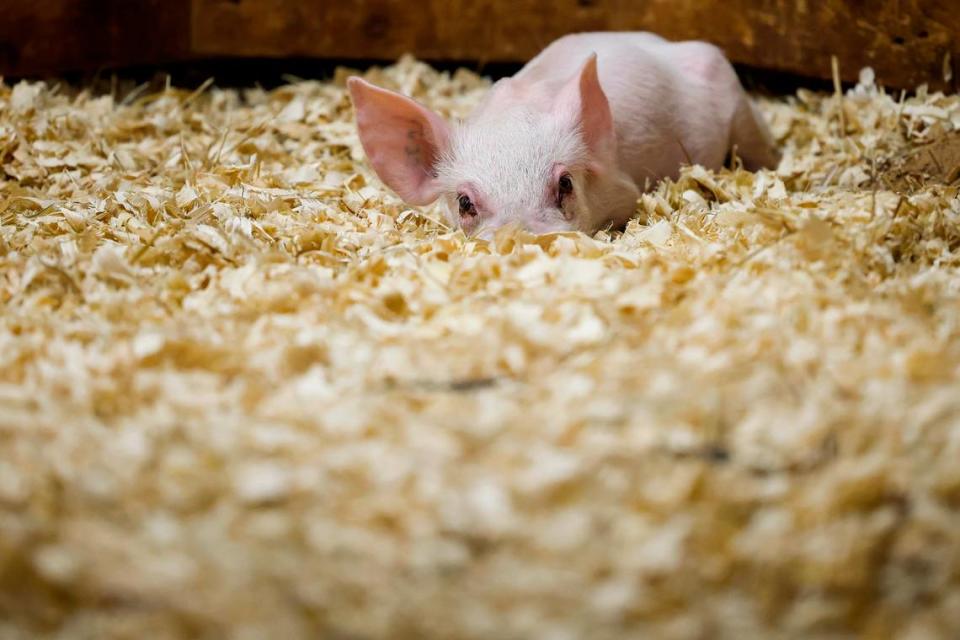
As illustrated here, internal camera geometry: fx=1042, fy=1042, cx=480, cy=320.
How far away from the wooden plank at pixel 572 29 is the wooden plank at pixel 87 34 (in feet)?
0.41

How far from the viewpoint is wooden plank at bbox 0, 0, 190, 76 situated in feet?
14.8

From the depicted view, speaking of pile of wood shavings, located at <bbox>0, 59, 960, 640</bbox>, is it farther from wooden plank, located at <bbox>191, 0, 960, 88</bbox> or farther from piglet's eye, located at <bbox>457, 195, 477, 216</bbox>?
wooden plank, located at <bbox>191, 0, 960, 88</bbox>

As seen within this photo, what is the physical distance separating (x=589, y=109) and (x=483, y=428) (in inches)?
67.2

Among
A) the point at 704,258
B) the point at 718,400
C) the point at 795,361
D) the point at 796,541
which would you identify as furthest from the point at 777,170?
the point at 796,541

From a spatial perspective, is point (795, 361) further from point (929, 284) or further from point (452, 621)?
point (452, 621)

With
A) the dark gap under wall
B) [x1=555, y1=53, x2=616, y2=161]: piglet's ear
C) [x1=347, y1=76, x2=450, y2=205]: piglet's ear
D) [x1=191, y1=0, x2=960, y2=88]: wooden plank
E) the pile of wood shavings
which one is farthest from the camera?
the dark gap under wall

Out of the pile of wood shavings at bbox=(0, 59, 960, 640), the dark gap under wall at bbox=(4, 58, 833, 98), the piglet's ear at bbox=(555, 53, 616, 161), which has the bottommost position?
the dark gap under wall at bbox=(4, 58, 833, 98)

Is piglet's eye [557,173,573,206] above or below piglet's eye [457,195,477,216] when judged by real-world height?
above

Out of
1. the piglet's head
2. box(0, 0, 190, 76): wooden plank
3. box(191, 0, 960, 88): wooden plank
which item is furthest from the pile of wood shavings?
box(0, 0, 190, 76): wooden plank

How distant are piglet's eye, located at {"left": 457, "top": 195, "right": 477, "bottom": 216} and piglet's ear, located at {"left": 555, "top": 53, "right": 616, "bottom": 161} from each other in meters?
0.41

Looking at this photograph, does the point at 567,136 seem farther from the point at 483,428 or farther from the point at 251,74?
the point at 251,74

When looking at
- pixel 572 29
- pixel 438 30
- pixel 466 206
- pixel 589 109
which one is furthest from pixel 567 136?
pixel 438 30

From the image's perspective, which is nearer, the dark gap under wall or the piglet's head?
the piglet's head

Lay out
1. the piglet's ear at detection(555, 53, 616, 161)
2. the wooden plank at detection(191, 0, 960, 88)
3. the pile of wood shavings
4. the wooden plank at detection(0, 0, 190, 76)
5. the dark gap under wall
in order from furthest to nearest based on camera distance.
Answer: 1. the dark gap under wall
2. the wooden plank at detection(0, 0, 190, 76)
3. the wooden plank at detection(191, 0, 960, 88)
4. the piglet's ear at detection(555, 53, 616, 161)
5. the pile of wood shavings
